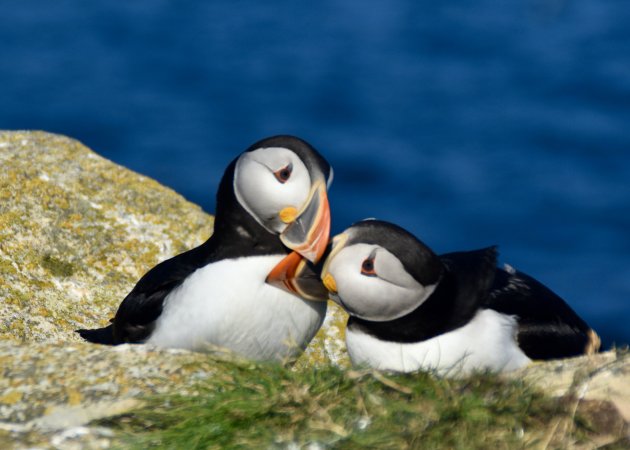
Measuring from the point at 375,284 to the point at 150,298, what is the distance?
1.26m

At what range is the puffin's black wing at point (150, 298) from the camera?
5547 mm

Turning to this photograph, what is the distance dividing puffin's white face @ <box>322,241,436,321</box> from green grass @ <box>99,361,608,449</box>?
2.13 ft

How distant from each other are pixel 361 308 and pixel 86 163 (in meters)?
2.87

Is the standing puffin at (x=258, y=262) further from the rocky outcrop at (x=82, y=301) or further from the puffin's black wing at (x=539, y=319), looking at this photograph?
the puffin's black wing at (x=539, y=319)

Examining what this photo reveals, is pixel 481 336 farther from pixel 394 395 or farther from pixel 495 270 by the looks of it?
pixel 394 395

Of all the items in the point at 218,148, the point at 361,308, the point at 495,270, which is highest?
the point at 218,148

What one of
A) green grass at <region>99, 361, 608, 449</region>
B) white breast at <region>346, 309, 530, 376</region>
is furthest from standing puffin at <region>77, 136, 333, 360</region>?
green grass at <region>99, 361, 608, 449</region>

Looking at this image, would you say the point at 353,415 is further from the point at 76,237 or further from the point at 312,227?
the point at 76,237

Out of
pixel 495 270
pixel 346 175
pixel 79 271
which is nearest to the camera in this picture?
pixel 495 270

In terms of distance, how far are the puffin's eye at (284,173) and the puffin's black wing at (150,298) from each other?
22.8 inches

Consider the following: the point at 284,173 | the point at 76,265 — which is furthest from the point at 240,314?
the point at 76,265

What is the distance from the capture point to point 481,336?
191 inches

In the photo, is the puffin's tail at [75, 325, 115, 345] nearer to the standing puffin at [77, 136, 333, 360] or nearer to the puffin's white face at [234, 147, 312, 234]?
the standing puffin at [77, 136, 333, 360]

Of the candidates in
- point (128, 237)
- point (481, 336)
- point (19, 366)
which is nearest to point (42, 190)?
point (128, 237)
